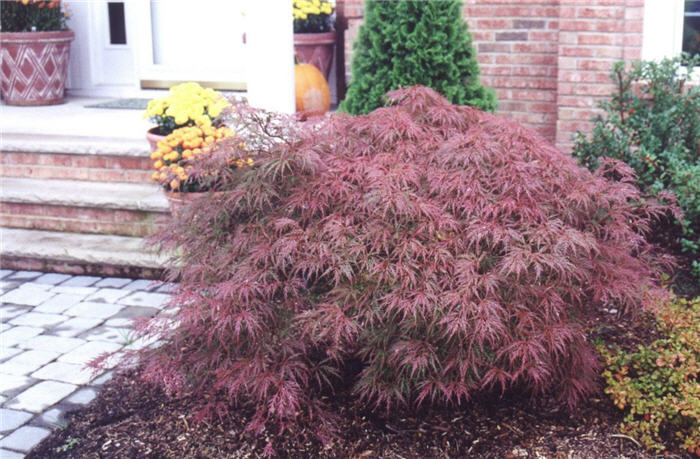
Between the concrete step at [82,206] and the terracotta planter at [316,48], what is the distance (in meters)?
2.05

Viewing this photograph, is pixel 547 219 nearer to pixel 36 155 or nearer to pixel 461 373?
pixel 461 373

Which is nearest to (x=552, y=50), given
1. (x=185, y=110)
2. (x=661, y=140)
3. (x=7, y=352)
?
(x=661, y=140)

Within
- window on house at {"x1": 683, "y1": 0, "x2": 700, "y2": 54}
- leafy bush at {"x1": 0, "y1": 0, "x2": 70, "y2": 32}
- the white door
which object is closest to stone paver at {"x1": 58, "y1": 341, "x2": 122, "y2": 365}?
the white door

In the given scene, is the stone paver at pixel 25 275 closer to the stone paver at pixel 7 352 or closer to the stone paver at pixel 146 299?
the stone paver at pixel 146 299

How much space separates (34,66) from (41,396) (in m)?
4.66

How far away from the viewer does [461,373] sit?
8.98ft

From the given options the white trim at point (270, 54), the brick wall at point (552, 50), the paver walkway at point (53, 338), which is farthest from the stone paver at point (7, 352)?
the brick wall at point (552, 50)

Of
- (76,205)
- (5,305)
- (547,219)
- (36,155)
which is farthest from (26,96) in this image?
(547,219)

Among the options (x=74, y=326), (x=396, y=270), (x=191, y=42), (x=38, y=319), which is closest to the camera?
(x=396, y=270)

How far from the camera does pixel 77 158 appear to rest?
18.7 feet

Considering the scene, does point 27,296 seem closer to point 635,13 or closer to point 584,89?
point 584,89

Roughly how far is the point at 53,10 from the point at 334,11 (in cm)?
262

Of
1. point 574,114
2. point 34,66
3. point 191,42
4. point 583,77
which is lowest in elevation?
point 574,114

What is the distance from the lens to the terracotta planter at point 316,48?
270 inches
